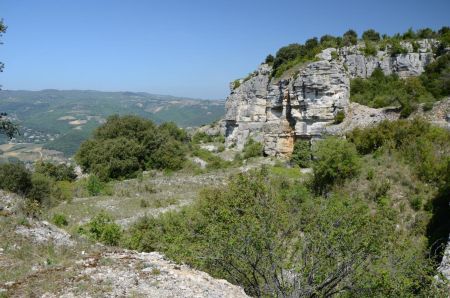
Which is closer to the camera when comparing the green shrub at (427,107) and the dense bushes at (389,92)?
the green shrub at (427,107)

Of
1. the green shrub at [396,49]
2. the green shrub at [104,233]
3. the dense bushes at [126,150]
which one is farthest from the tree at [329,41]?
the green shrub at [104,233]

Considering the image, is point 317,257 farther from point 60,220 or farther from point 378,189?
point 60,220

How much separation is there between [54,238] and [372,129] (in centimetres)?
1967

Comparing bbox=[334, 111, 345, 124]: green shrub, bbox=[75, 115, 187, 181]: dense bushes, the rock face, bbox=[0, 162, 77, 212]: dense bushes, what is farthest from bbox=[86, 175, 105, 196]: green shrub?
bbox=[334, 111, 345, 124]: green shrub

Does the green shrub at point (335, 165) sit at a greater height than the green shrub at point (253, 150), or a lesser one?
greater

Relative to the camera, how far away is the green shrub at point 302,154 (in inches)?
1087

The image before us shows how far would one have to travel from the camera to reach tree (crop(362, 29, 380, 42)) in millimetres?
36453

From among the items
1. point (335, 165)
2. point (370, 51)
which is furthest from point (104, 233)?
point (370, 51)

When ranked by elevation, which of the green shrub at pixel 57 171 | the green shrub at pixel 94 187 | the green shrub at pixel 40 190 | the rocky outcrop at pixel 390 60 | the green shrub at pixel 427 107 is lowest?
the green shrub at pixel 57 171

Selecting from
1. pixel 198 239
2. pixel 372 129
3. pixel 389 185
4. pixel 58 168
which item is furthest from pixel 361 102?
pixel 58 168

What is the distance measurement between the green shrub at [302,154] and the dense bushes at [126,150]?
1126cm

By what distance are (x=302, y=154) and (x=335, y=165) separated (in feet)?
29.5

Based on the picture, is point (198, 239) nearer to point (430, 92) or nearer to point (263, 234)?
point (263, 234)

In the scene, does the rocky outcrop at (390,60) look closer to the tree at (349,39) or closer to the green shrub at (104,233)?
the tree at (349,39)
